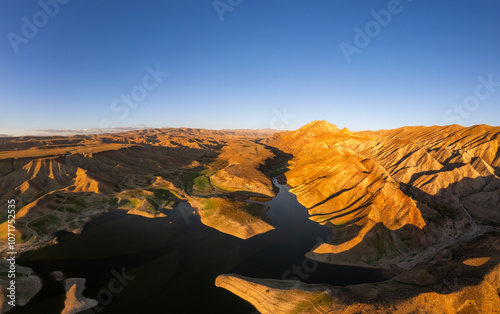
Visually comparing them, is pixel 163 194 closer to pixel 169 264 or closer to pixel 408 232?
pixel 169 264

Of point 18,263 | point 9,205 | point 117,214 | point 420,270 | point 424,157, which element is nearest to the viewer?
point 420,270

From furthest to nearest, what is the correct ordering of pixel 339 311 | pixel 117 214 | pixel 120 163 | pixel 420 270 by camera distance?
pixel 120 163 → pixel 117 214 → pixel 420 270 → pixel 339 311

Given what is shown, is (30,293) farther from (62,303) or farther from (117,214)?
(117,214)

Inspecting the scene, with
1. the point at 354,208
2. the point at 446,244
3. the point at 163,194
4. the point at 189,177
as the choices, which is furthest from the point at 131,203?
the point at 446,244

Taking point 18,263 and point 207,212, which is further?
point 207,212

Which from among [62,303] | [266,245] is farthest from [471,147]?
[62,303]

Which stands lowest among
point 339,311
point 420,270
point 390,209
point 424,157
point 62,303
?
point 62,303

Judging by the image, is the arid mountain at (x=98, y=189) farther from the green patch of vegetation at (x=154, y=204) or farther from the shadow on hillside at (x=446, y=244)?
the shadow on hillside at (x=446, y=244)
